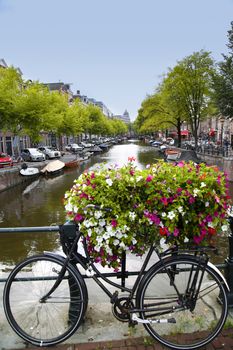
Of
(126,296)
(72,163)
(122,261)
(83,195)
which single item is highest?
(83,195)

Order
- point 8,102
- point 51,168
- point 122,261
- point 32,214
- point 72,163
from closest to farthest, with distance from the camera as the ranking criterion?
point 122,261
point 32,214
point 8,102
point 51,168
point 72,163

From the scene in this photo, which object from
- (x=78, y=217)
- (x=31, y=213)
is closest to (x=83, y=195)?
(x=78, y=217)

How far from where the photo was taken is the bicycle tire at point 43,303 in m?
2.71

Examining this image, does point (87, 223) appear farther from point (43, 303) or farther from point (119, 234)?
point (43, 303)

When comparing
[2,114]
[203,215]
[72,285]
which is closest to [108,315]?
[72,285]

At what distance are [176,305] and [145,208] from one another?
1.05 metres

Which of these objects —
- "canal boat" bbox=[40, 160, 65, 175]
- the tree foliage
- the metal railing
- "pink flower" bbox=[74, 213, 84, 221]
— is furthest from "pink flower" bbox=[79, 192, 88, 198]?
the tree foliage

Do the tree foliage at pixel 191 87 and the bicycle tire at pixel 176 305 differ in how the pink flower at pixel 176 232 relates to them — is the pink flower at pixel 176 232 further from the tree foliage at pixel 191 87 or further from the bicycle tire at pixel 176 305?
the tree foliage at pixel 191 87

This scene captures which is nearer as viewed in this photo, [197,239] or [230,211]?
[197,239]

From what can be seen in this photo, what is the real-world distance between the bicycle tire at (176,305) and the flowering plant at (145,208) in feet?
0.80

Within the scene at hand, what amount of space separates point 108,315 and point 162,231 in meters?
1.29

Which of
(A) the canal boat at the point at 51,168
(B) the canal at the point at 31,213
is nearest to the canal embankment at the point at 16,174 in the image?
(B) the canal at the point at 31,213

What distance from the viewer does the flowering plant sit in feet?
8.38

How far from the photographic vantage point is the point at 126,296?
2.82 meters
